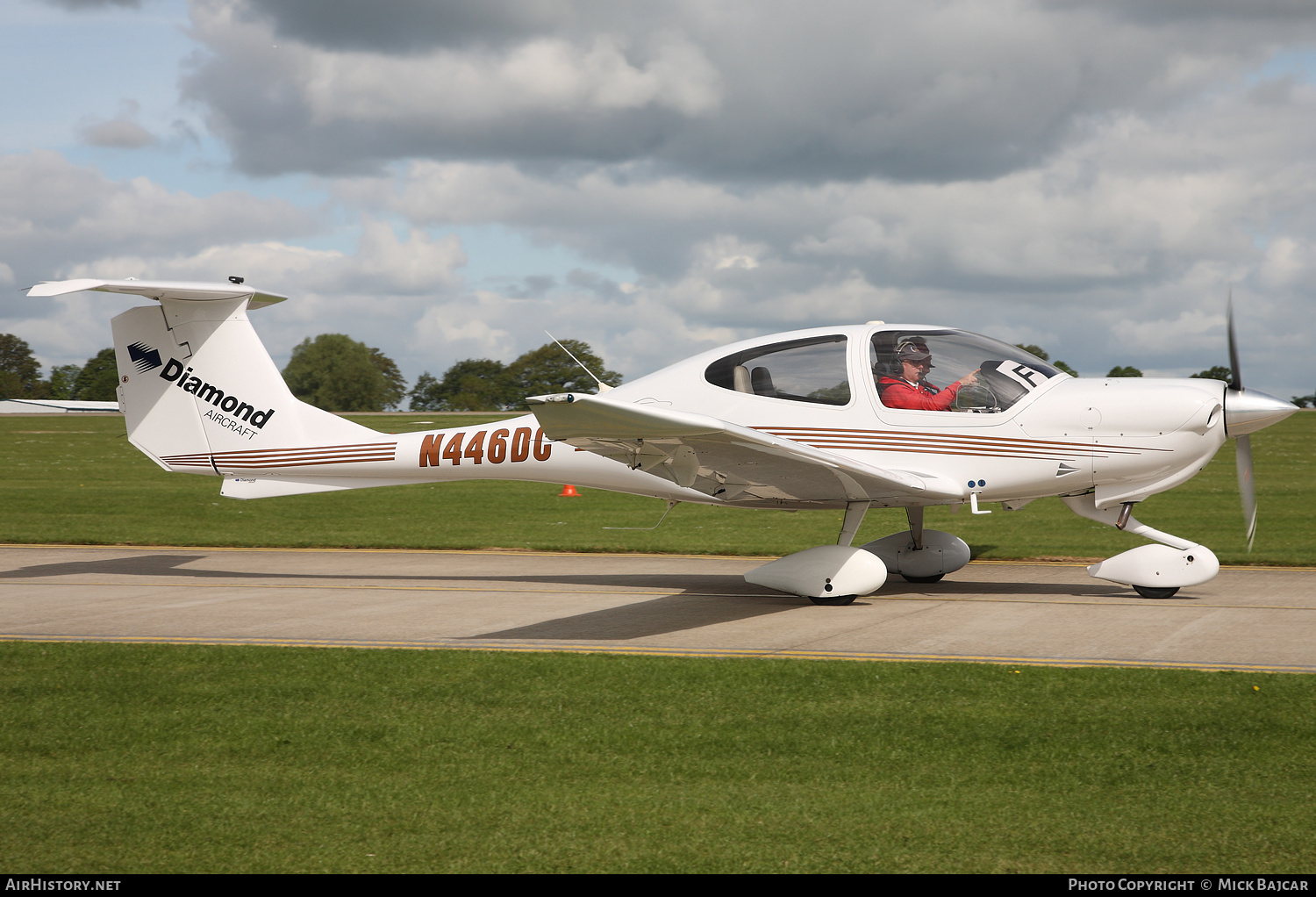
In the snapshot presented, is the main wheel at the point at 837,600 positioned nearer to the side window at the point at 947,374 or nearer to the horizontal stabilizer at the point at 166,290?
the side window at the point at 947,374

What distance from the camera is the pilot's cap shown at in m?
10.4

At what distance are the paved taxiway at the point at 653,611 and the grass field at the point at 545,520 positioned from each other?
2.12 meters

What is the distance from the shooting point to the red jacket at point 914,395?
10.4 m

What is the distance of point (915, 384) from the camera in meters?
10.4

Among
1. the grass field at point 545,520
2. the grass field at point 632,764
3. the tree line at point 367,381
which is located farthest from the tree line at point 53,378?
the grass field at point 632,764

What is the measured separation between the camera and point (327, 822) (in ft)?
14.9

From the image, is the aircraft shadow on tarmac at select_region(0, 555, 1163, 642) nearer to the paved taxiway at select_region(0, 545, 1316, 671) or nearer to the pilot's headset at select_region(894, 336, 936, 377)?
the paved taxiway at select_region(0, 545, 1316, 671)

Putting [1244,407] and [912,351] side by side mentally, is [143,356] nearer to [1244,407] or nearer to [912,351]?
[912,351]

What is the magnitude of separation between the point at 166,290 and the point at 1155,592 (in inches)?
429

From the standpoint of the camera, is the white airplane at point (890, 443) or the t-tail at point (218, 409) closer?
the white airplane at point (890, 443)

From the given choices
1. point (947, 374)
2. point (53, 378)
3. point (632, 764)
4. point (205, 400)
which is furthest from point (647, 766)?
point (53, 378)

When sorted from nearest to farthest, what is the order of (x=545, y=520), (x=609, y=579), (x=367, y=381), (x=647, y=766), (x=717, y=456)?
→ (x=647, y=766) → (x=717, y=456) → (x=609, y=579) → (x=545, y=520) → (x=367, y=381)

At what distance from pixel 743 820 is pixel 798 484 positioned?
5.88 meters

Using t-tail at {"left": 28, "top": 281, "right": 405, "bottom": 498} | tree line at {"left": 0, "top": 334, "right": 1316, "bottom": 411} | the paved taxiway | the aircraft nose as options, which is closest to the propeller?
the aircraft nose
